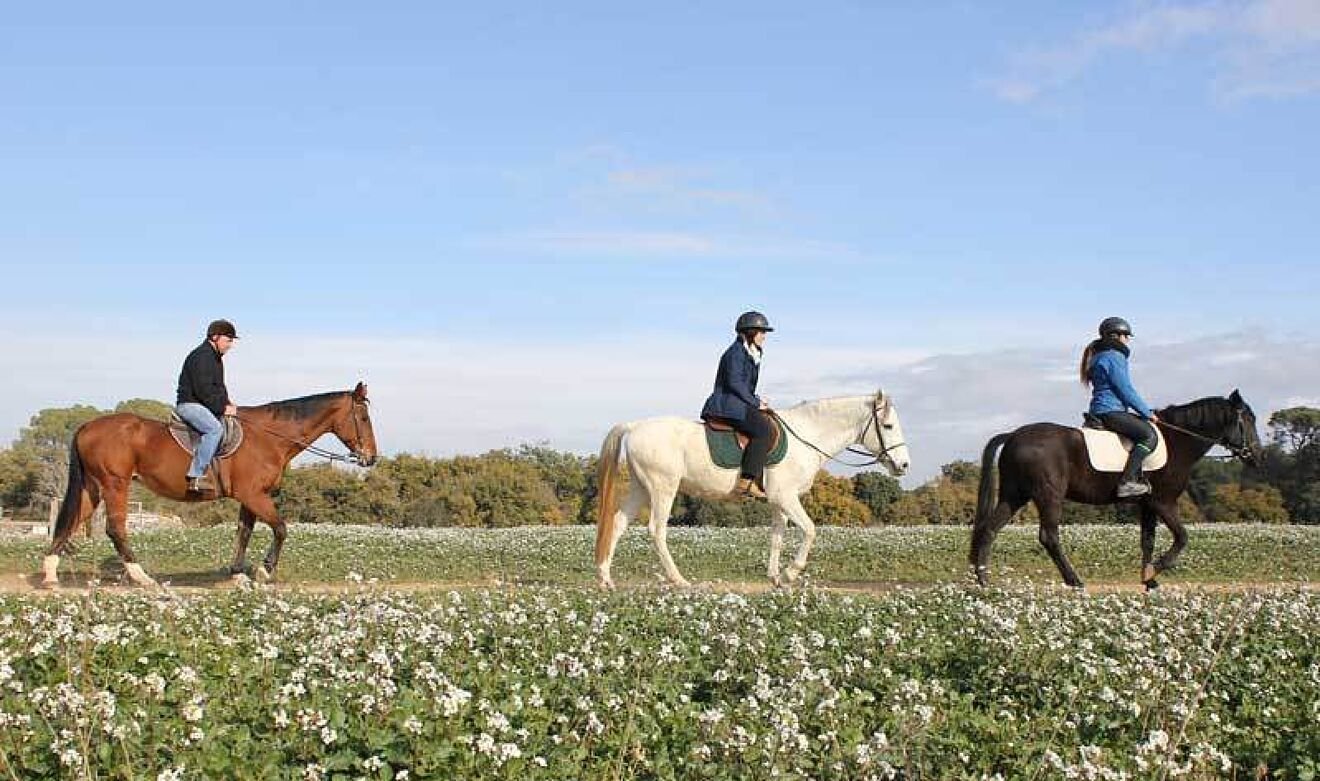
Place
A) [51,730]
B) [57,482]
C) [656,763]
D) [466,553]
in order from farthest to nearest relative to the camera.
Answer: [57,482] < [466,553] < [656,763] < [51,730]

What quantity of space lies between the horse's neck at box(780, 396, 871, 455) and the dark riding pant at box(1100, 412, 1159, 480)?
340cm

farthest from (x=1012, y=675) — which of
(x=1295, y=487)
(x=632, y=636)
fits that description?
(x=1295, y=487)

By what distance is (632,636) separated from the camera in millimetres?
10016

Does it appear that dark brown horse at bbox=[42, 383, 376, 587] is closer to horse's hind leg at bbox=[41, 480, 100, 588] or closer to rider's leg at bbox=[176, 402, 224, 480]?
horse's hind leg at bbox=[41, 480, 100, 588]

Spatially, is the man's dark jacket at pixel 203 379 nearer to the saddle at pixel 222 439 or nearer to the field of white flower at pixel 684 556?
the saddle at pixel 222 439

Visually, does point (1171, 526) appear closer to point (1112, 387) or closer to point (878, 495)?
point (1112, 387)

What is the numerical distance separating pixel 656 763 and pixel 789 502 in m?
9.22

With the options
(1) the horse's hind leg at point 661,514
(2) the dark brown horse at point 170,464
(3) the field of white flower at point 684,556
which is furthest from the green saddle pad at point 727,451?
(2) the dark brown horse at point 170,464

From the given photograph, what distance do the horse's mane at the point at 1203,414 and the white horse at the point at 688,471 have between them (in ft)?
13.2

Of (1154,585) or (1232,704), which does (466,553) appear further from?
(1232,704)

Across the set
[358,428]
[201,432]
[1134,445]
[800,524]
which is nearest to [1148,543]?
[1134,445]

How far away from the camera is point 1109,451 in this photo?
16578mm

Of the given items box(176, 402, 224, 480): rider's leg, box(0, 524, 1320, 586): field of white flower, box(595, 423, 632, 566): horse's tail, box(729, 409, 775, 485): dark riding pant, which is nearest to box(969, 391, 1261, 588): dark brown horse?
box(0, 524, 1320, 586): field of white flower

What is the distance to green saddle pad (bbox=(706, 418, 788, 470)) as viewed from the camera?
15.8 meters
